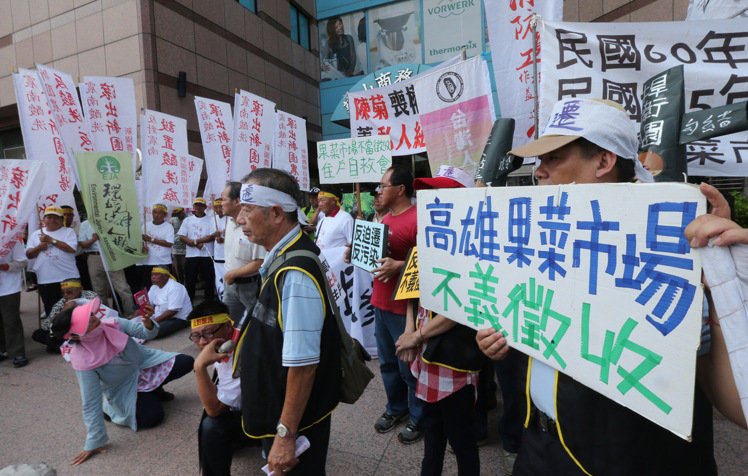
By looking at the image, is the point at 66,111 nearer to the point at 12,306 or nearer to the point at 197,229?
the point at 12,306

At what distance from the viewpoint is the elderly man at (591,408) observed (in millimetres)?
1059

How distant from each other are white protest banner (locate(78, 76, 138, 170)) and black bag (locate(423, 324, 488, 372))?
17.5 feet

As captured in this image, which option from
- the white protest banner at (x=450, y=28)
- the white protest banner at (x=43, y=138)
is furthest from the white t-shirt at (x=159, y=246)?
the white protest banner at (x=450, y=28)

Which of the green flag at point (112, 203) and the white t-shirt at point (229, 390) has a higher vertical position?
the green flag at point (112, 203)

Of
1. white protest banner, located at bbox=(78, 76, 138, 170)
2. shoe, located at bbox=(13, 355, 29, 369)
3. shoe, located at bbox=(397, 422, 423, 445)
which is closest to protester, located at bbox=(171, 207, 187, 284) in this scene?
white protest banner, located at bbox=(78, 76, 138, 170)

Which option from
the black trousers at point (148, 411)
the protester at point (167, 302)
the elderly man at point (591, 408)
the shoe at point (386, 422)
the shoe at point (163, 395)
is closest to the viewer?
the elderly man at point (591, 408)

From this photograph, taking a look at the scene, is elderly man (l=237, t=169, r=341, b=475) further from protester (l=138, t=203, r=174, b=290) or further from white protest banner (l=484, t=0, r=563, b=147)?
protester (l=138, t=203, r=174, b=290)

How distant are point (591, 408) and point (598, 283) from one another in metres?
0.37

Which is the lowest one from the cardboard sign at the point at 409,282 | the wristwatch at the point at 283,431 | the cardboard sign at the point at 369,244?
the wristwatch at the point at 283,431

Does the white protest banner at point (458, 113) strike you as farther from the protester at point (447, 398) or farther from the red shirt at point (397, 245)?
the protester at point (447, 398)

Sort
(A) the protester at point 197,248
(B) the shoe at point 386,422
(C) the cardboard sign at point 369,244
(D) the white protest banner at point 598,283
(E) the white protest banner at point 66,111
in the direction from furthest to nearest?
(A) the protester at point 197,248, (E) the white protest banner at point 66,111, (B) the shoe at point 386,422, (C) the cardboard sign at point 369,244, (D) the white protest banner at point 598,283

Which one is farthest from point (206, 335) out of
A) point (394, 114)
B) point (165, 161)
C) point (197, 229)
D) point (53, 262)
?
point (197, 229)

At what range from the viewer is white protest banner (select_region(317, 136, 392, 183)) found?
4.16 meters

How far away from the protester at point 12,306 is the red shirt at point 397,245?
4.71m
